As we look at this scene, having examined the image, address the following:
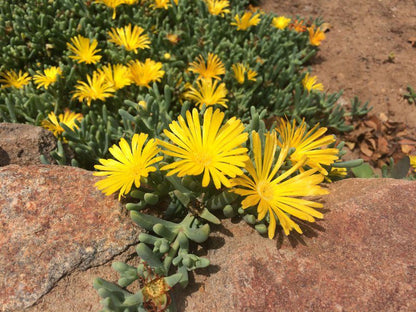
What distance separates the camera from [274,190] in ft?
4.63

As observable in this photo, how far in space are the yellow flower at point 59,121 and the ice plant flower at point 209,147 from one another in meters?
1.37

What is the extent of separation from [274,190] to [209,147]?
344mm

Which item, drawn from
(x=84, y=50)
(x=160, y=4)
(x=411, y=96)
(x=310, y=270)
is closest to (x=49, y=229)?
(x=310, y=270)

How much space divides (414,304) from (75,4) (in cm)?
349

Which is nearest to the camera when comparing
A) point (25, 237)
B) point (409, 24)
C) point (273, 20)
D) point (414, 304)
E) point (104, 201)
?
point (414, 304)

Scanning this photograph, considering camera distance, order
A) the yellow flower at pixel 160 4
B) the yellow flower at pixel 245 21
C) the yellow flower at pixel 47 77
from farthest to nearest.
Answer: the yellow flower at pixel 245 21 → the yellow flower at pixel 160 4 → the yellow flower at pixel 47 77

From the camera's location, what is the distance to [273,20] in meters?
3.73

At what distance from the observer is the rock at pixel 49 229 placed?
1.30 metres

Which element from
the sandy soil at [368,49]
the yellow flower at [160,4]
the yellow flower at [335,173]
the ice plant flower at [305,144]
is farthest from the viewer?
the sandy soil at [368,49]

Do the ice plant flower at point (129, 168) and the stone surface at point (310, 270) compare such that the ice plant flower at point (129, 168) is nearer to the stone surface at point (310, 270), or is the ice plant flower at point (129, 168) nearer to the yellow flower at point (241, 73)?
the stone surface at point (310, 270)

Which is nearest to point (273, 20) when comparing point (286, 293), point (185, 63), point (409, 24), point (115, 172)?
point (185, 63)

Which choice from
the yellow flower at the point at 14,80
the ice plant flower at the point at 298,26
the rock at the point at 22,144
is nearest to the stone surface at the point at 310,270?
the rock at the point at 22,144

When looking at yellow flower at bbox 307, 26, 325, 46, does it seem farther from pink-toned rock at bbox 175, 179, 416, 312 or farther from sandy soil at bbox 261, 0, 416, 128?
pink-toned rock at bbox 175, 179, 416, 312

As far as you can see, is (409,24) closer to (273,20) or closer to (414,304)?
(273,20)
